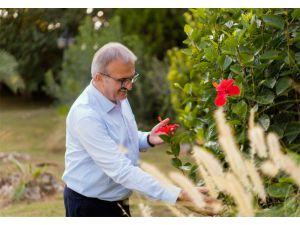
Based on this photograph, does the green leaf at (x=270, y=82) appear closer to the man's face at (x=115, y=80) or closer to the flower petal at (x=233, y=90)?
the flower petal at (x=233, y=90)

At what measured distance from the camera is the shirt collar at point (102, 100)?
2.74m

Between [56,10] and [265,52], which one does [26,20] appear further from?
[265,52]

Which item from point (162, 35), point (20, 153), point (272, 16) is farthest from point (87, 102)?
point (162, 35)

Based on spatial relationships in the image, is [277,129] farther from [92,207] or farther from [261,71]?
[92,207]

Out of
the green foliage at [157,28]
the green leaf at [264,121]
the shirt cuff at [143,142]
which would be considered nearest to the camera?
the green leaf at [264,121]

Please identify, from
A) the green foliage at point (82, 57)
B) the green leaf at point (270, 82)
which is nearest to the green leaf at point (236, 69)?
the green leaf at point (270, 82)

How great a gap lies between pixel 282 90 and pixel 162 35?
7164 mm

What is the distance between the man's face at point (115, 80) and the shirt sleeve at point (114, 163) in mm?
155

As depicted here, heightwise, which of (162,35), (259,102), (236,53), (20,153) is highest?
(236,53)

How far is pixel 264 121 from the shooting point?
8.95ft

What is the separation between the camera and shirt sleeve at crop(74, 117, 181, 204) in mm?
2498

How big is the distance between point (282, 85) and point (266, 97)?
0.26 ft

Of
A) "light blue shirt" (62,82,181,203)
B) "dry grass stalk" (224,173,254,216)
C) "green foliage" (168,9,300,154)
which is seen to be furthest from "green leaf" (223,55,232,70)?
"dry grass stalk" (224,173,254,216)
